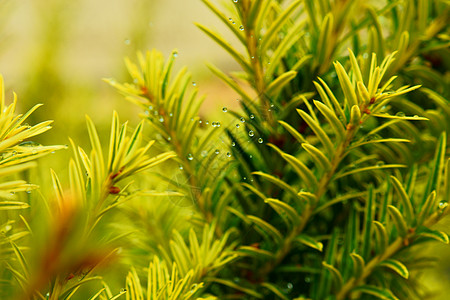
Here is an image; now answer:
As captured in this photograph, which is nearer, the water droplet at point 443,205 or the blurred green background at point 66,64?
the water droplet at point 443,205

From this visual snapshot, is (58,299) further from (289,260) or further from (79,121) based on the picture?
(79,121)

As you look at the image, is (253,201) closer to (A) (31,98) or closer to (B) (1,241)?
(B) (1,241)

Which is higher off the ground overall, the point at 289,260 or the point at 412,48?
the point at 412,48

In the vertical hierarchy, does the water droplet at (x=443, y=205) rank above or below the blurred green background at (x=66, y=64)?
below

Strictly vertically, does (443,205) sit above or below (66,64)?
below

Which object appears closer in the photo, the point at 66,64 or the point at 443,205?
the point at 443,205

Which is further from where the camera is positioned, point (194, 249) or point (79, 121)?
point (79, 121)

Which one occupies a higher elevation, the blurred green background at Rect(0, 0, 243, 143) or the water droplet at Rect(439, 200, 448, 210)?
the blurred green background at Rect(0, 0, 243, 143)

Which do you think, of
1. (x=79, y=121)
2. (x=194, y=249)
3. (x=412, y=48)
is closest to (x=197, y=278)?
(x=194, y=249)

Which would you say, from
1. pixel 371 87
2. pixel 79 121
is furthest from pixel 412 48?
pixel 79 121

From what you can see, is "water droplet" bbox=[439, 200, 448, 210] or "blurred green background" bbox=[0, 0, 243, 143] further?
"blurred green background" bbox=[0, 0, 243, 143]
